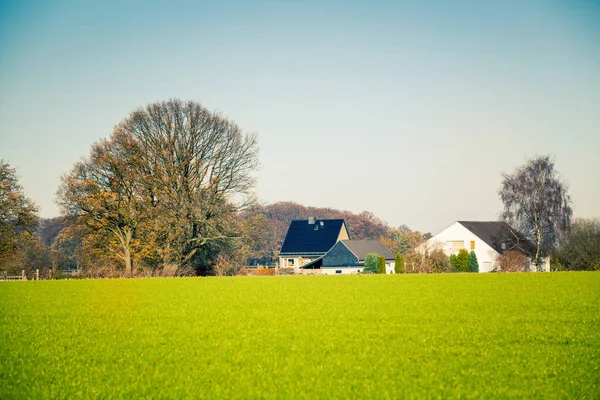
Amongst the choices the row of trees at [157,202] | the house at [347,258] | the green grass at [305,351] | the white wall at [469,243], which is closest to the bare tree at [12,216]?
the row of trees at [157,202]

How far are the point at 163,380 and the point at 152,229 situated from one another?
38.9 metres

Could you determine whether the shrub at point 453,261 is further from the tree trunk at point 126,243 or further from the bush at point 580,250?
the tree trunk at point 126,243

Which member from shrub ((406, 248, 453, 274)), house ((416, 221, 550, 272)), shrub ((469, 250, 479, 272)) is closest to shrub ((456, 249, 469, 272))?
shrub ((406, 248, 453, 274))

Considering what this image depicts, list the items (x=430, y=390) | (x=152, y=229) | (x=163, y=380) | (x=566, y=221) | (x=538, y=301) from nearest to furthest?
(x=430, y=390), (x=163, y=380), (x=538, y=301), (x=152, y=229), (x=566, y=221)

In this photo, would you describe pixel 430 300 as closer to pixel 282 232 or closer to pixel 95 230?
pixel 95 230

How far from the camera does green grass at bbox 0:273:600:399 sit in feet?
25.1

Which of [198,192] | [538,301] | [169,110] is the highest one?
[169,110]

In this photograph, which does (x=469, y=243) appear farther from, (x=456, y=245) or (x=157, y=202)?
(x=157, y=202)

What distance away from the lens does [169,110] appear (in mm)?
47844

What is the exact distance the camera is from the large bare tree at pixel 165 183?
150 feet

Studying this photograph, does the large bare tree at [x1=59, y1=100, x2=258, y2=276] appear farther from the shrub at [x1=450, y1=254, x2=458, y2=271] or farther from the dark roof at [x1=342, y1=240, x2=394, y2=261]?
the dark roof at [x1=342, y1=240, x2=394, y2=261]

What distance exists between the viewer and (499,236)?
72.9 metres

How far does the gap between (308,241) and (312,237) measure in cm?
98

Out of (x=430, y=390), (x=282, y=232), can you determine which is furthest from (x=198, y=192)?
(x=282, y=232)
